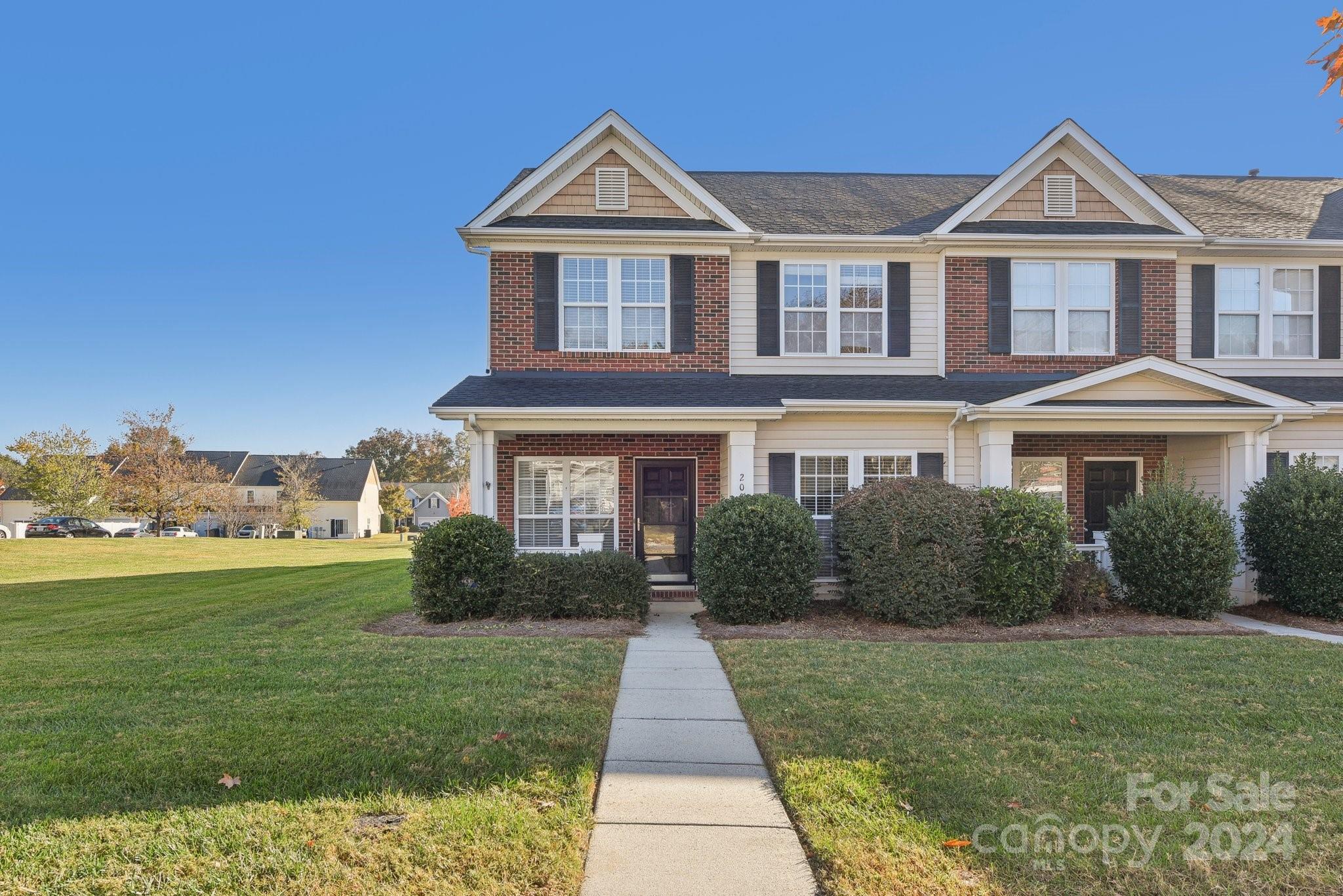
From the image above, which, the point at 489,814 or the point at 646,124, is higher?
the point at 646,124

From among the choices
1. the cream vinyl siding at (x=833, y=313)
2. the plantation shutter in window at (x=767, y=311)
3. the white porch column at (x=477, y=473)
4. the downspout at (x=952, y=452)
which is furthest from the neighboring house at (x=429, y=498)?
the downspout at (x=952, y=452)

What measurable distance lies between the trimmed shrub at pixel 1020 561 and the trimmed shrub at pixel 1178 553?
1326 mm

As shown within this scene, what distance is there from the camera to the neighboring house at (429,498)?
7075 centimetres

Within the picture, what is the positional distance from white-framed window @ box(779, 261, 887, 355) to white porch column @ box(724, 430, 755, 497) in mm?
2205

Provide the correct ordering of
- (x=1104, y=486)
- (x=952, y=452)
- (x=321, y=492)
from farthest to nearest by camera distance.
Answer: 1. (x=321, y=492)
2. (x=1104, y=486)
3. (x=952, y=452)

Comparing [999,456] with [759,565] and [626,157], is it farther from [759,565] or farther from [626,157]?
[626,157]

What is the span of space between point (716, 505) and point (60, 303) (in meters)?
33.3

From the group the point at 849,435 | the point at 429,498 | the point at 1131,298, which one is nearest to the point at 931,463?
the point at 849,435

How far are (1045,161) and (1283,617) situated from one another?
8017 mm

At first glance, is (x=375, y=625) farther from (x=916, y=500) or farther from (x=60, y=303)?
(x=60, y=303)

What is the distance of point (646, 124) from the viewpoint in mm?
21922

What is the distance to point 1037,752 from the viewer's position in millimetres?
4352

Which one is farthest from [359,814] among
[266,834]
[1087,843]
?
[1087,843]

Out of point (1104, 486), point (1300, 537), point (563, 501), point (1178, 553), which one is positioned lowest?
point (1178, 553)
